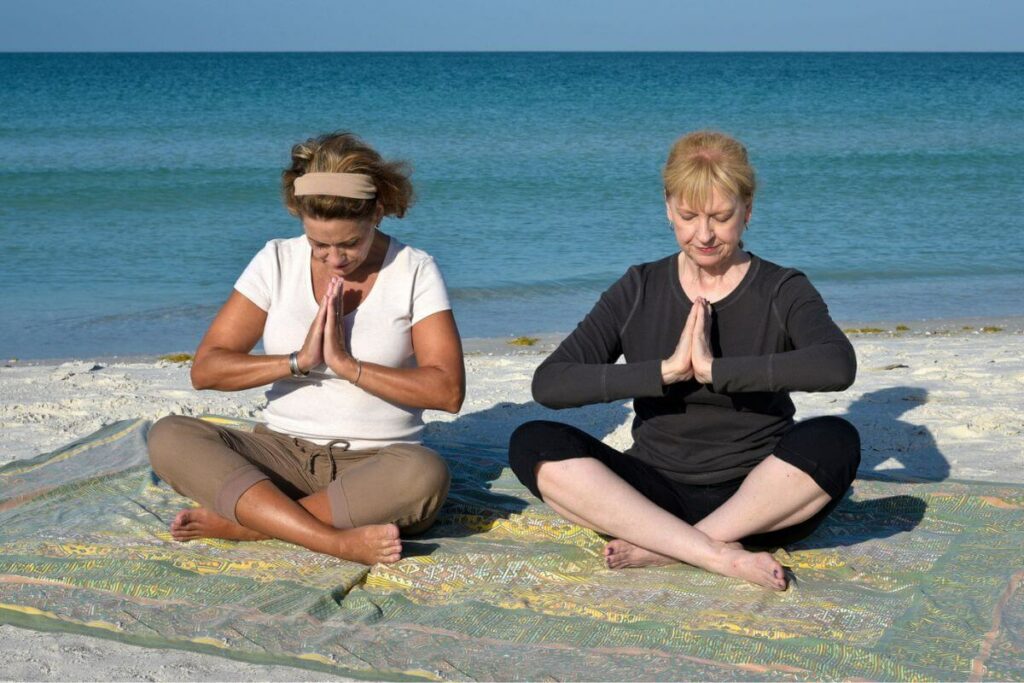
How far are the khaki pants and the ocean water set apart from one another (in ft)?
17.6

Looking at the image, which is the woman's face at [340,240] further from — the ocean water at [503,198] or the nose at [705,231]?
the ocean water at [503,198]

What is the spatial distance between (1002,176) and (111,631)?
2118 cm

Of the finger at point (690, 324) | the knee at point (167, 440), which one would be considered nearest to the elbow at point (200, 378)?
the knee at point (167, 440)

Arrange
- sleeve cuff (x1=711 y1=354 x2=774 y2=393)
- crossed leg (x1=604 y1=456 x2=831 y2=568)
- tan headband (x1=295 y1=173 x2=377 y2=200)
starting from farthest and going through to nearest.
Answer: tan headband (x1=295 y1=173 x2=377 y2=200)
crossed leg (x1=604 y1=456 x2=831 y2=568)
sleeve cuff (x1=711 y1=354 x2=774 y2=393)

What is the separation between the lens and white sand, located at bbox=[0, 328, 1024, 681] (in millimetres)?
5445

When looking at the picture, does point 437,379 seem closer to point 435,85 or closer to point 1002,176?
point 1002,176

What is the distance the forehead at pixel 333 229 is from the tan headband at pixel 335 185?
0.26 ft

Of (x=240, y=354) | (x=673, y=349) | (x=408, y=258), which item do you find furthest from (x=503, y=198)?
(x=673, y=349)

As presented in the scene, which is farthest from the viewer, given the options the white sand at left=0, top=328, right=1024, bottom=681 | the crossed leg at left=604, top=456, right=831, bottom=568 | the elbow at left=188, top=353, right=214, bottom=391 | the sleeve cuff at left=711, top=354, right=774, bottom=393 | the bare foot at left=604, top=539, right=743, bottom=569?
the white sand at left=0, top=328, right=1024, bottom=681

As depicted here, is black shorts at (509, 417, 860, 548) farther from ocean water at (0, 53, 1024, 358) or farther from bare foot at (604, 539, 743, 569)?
ocean water at (0, 53, 1024, 358)

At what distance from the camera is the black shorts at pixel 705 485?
141 inches

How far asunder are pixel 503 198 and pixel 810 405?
42.5ft

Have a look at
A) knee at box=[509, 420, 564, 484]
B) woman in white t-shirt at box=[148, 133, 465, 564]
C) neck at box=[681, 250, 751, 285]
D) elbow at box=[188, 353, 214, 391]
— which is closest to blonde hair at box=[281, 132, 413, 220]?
woman in white t-shirt at box=[148, 133, 465, 564]

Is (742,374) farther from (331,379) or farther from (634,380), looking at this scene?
(331,379)
